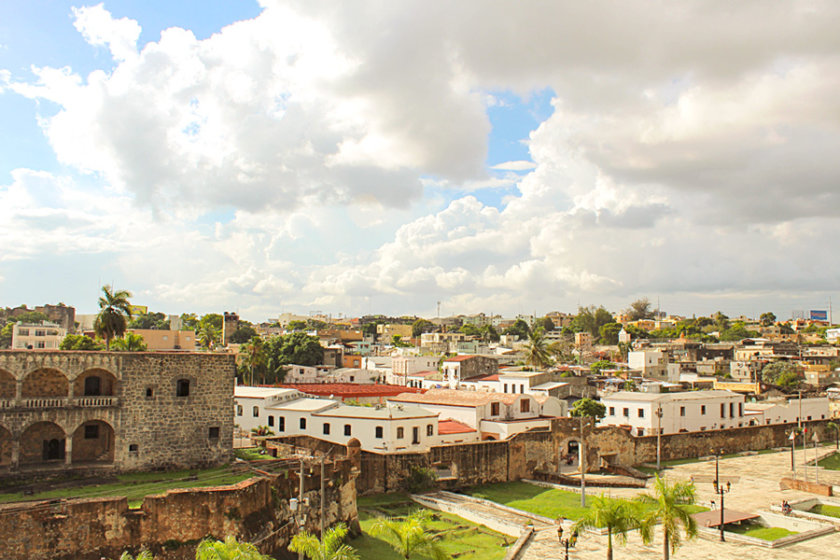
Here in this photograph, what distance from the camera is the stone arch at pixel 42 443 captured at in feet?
102

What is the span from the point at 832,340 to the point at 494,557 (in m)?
156

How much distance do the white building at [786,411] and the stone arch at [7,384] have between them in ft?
198

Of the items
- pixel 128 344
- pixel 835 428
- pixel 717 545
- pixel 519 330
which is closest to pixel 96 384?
pixel 128 344

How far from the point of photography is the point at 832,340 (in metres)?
152

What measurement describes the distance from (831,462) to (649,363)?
43.2m

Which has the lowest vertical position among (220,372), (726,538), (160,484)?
(726,538)

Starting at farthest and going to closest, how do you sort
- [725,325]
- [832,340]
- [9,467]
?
[725,325], [832,340], [9,467]

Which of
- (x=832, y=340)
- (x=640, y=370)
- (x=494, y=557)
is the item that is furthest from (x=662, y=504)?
(x=832, y=340)

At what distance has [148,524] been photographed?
22.7m

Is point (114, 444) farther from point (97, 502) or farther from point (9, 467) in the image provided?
point (97, 502)

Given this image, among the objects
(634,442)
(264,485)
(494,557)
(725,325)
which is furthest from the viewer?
(725,325)

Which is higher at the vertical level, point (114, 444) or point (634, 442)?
point (114, 444)

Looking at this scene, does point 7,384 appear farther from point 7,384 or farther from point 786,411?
point 786,411

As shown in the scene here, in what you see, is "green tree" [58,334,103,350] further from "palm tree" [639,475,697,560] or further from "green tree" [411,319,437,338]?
"green tree" [411,319,437,338]
